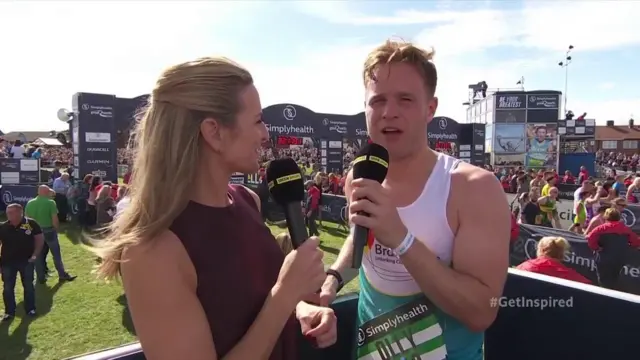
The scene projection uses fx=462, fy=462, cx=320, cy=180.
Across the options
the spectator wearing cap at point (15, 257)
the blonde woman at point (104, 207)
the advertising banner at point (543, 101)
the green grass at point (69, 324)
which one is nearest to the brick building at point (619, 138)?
the advertising banner at point (543, 101)

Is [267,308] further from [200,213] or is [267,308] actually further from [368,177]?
[368,177]

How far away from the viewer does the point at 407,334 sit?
1782 mm

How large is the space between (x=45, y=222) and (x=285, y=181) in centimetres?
821

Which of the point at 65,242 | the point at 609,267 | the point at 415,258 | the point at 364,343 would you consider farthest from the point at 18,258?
the point at 609,267

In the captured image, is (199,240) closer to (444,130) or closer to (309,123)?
(309,123)

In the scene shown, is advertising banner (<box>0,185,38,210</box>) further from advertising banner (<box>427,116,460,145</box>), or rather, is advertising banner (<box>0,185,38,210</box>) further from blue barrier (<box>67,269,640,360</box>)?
advertising banner (<box>427,116,460,145</box>)

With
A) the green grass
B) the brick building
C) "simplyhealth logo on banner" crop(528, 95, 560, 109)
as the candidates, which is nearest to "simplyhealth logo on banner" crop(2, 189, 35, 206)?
the green grass

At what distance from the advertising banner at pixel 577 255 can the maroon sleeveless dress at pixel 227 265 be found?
5.27 meters

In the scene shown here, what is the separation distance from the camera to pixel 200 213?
1.38 meters

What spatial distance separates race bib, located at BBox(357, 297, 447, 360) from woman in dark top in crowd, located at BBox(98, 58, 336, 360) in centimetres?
58

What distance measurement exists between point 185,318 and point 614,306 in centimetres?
196

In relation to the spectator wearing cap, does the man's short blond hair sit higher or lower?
higher

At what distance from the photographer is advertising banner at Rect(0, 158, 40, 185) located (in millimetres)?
16766

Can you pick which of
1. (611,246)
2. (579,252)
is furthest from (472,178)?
(579,252)
